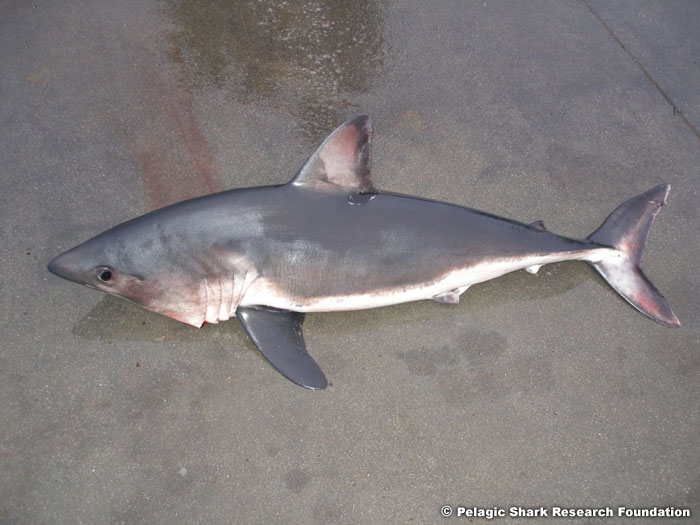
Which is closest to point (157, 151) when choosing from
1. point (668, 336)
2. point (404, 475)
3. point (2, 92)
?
point (2, 92)

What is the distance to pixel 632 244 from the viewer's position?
11.8ft

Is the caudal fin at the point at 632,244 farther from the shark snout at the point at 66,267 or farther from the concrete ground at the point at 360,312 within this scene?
the shark snout at the point at 66,267

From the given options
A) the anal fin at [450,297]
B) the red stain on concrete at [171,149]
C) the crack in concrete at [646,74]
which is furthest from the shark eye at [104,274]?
the crack in concrete at [646,74]

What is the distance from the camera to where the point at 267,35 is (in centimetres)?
467

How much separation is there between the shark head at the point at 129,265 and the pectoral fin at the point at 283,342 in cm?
38

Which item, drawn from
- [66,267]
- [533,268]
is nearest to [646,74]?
[533,268]

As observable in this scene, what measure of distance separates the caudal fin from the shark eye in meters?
3.05

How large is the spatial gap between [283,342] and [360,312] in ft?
2.06

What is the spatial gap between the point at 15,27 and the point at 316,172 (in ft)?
10.9

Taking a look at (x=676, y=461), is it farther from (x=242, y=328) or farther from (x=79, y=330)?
(x=79, y=330)

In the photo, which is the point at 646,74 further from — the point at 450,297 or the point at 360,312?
the point at 360,312

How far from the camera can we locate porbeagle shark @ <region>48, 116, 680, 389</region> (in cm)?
307

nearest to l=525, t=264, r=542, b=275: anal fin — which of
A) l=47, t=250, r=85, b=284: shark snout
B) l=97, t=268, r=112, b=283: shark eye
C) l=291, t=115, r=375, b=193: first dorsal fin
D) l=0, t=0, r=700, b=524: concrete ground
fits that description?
l=0, t=0, r=700, b=524: concrete ground

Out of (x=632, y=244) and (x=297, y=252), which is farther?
(x=632, y=244)
